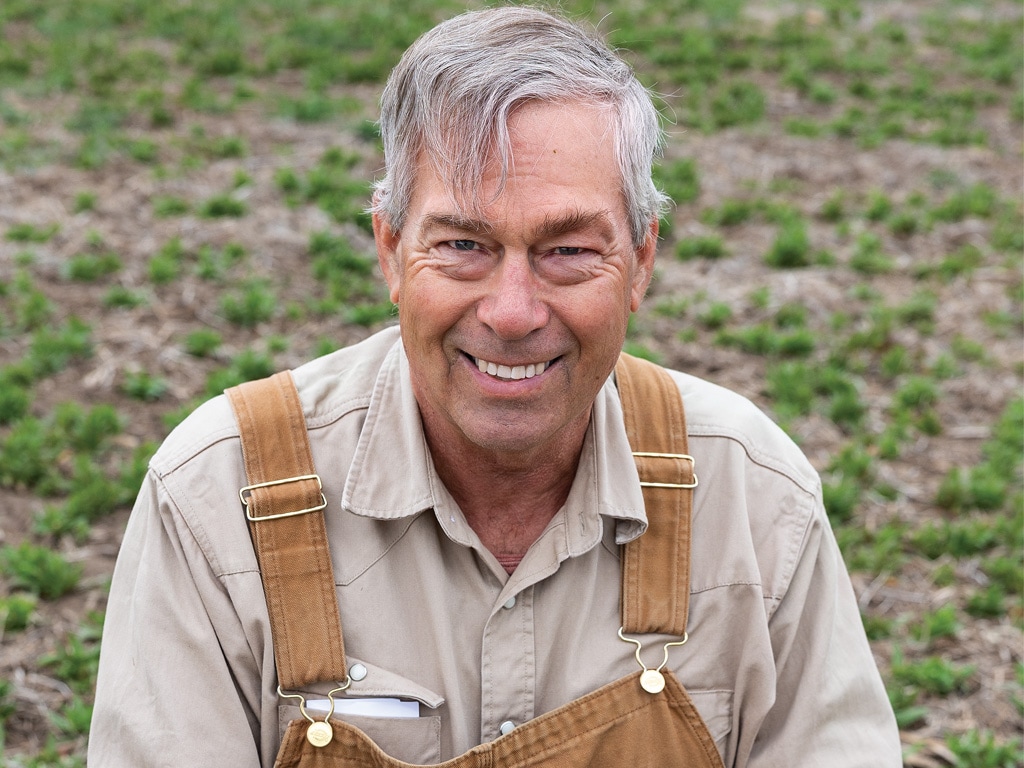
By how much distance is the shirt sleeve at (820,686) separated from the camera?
7.73 ft

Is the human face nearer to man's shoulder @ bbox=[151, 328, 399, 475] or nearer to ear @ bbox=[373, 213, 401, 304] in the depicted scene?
ear @ bbox=[373, 213, 401, 304]

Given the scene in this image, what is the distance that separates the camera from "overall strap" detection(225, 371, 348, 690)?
2150 mm

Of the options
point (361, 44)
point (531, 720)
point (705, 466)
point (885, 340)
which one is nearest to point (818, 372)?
point (885, 340)

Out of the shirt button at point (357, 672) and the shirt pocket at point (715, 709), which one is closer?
the shirt button at point (357, 672)

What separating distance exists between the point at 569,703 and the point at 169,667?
0.74m

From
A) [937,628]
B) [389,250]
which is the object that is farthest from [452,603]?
[937,628]

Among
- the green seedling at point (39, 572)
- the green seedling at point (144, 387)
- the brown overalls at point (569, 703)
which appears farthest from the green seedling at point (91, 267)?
the brown overalls at point (569, 703)

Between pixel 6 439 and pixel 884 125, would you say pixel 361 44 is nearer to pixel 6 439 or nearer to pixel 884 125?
pixel 884 125

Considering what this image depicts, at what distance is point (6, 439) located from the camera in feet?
14.4

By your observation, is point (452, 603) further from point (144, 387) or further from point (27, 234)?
point (27, 234)

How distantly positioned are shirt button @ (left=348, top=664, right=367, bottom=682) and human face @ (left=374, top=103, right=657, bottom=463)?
1.55 ft

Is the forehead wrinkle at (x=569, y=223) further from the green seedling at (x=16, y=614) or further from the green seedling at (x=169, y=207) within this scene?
the green seedling at (x=169, y=207)

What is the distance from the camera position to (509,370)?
2.12 meters

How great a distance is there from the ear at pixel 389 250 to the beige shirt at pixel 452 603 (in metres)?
0.20
